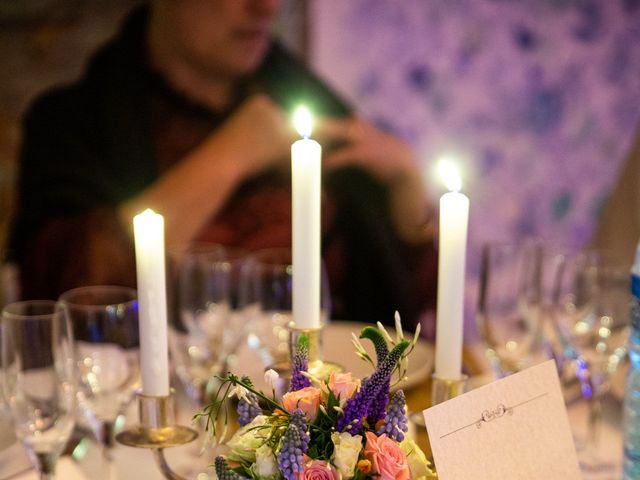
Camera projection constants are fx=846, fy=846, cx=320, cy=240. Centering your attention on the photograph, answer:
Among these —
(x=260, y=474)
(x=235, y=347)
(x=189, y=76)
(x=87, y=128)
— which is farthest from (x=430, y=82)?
(x=260, y=474)

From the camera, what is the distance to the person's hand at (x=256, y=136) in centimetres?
221

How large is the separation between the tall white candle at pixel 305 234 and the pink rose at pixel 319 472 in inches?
8.9

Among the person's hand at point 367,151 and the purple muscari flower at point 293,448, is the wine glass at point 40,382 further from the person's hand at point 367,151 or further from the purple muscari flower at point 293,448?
the person's hand at point 367,151

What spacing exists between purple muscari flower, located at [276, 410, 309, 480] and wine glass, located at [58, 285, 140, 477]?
509mm

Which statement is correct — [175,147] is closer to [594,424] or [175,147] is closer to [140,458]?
[140,458]

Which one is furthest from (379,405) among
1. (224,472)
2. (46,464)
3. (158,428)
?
(46,464)

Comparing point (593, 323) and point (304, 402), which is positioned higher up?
point (593, 323)

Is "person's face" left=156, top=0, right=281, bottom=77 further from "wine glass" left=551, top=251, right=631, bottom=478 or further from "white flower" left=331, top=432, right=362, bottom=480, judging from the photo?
"white flower" left=331, top=432, right=362, bottom=480

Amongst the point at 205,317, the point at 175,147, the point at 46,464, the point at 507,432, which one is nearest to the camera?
the point at 507,432

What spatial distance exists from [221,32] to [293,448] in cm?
165

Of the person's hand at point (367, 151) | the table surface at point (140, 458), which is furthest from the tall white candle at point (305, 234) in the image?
the person's hand at point (367, 151)

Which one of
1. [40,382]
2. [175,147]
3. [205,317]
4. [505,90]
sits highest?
[505,90]

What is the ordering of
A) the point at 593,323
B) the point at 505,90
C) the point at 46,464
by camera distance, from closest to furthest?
1. the point at 46,464
2. the point at 593,323
3. the point at 505,90

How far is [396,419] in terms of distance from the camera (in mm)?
729
